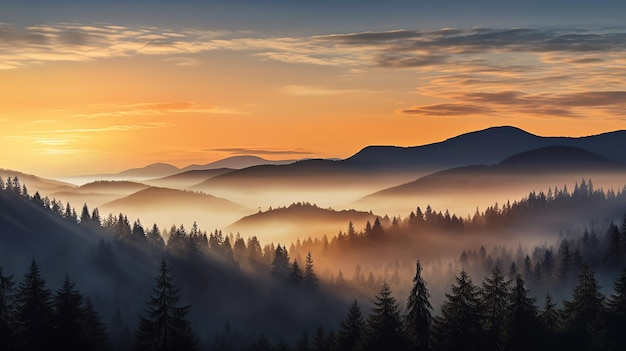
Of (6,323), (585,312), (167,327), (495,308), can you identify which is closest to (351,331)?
(495,308)

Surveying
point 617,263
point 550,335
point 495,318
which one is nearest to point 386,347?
point 495,318

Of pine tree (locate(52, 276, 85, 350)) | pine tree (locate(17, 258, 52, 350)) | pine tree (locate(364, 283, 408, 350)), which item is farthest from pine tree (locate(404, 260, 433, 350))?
pine tree (locate(17, 258, 52, 350))

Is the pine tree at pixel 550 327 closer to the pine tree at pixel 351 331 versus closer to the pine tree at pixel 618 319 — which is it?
the pine tree at pixel 618 319

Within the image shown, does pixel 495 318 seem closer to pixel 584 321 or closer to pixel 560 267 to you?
pixel 584 321

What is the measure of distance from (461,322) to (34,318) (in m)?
34.3

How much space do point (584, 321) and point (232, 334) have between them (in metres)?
113

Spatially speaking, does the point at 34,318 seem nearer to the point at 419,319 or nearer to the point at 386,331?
the point at 386,331

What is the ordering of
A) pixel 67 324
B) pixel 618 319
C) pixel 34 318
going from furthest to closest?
pixel 618 319, pixel 34 318, pixel 67 324

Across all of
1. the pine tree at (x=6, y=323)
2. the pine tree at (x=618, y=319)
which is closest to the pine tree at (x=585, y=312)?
the pine tree at (x=618, y=319)

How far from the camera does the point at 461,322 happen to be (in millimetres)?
61562

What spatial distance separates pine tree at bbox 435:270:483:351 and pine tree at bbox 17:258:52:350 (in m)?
31.2

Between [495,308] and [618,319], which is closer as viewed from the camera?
[495,308]

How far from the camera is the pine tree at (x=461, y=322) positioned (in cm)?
6103

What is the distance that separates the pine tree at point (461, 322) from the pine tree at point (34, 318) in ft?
102
